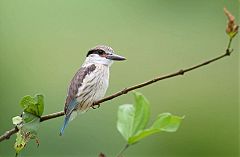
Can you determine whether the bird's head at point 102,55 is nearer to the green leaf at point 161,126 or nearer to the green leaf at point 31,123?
the green leaf at point 31,123

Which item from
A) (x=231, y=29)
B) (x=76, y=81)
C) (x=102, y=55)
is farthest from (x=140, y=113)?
(x=102, y=55)

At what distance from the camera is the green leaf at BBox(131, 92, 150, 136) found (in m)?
0.51

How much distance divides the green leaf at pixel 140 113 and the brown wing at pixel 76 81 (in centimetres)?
43

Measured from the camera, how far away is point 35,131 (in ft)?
2.12

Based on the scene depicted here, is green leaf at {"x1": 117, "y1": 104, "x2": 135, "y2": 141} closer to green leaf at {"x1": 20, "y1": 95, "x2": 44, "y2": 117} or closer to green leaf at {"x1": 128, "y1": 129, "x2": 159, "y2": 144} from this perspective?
green leaf at {"x1": 128, "y1": 129, "x2": 159, "y2": 144}

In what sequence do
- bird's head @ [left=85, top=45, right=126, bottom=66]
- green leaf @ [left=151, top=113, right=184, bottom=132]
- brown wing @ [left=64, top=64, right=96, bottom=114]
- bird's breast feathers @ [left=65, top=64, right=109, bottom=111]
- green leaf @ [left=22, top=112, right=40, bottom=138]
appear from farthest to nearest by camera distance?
bird's breast feathers @ [left=65, top=64, right=109, bottom=111], bird's head @ [left=85, top=45, right=126, bottom=66], brown wing @ [left=64, top=64, right=96, bottom=114], green leaf @ [left=22, top=112, right=40, bottom=138], green leaf @ [left=151, top=113, right=184, bottom=132]

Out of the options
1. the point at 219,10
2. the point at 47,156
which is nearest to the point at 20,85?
the point at 47,156

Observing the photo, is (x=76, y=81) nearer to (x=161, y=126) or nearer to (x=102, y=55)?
(x=102, y=55)

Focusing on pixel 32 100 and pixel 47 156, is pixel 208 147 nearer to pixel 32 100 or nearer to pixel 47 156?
pixel 47 156

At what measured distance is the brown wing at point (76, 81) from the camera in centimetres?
110

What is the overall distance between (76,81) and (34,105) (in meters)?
0.54

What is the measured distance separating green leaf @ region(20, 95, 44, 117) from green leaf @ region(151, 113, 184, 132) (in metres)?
0.20

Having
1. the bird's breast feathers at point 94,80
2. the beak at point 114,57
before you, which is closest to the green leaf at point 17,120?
the beak at point 114,57

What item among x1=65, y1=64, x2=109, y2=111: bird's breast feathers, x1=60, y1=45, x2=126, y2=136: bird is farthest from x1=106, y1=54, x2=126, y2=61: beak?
x1=65, y1=64, x2=109, y2=111: bird's breast feathers
